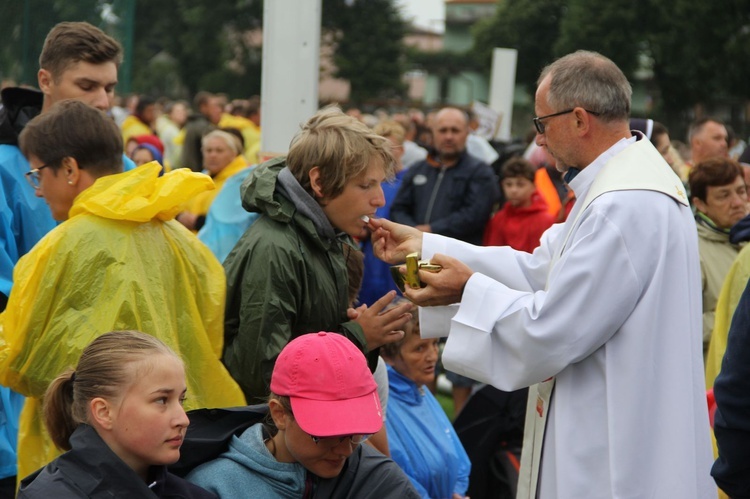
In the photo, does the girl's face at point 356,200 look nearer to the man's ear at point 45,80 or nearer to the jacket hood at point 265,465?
the jacket hood at point 265,465

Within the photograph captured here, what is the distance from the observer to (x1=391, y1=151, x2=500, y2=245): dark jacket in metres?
8.50

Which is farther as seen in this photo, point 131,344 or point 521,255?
point 521,255

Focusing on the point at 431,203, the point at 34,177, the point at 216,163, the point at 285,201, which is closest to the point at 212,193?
the point at 216,163

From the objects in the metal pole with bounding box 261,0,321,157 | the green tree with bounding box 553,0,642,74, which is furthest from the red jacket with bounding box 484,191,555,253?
the green tree with bounding box 553,0,642,74

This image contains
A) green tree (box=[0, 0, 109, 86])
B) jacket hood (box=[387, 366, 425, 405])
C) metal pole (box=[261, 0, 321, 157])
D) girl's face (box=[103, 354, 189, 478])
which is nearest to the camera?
girl's face (box=[103, 354, 189, 478])

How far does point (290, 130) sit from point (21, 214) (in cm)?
203

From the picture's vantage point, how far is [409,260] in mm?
3561

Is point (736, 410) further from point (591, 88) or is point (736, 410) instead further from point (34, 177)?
point (34, 177)

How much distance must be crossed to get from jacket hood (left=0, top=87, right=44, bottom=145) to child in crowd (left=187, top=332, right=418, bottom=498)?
1.84 metres

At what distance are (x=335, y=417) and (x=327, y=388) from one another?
0.09 meters

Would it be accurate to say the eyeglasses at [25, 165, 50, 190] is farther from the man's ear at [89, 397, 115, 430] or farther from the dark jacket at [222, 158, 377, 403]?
the man's ear at [89, 397, 115, 430]

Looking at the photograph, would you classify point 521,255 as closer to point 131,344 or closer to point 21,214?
point 131,344

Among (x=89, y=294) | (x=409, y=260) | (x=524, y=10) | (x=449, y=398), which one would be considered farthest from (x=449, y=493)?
(x=524, y=10)

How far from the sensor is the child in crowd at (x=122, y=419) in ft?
9.29
